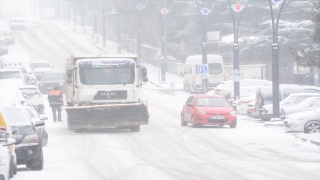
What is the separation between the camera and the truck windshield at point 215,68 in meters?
53.0

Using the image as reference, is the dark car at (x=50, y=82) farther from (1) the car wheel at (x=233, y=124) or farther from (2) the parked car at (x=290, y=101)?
(1) the car wheel at (x=233, y=124)

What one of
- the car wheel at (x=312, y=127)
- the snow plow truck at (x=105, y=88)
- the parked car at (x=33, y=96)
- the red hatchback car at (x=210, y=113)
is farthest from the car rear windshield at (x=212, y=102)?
the parked car at (x=33, y=96)

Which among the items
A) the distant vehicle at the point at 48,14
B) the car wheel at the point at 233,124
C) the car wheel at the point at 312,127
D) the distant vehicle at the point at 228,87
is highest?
the distant vehicle at the point at 48,14

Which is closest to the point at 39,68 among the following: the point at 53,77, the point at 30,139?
the point at 53,77

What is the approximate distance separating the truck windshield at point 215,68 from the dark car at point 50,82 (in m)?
10.0

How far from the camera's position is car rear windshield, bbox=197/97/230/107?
31906mm

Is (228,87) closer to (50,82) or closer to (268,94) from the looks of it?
(268,94)

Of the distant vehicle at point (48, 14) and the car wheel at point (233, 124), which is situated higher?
the distant vehicle at point (48, 14)

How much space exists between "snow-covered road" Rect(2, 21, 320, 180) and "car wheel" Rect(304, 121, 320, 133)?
61cm

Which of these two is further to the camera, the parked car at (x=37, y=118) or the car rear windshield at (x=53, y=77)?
the car rear windshield at (x=53, y=77)

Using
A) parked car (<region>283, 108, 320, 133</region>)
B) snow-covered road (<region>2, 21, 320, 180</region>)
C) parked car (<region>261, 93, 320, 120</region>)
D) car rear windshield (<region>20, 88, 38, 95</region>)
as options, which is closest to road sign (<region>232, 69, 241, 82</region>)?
snow-covered road (<region>2, 21, 320, 180</region>)

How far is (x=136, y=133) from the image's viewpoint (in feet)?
93.8

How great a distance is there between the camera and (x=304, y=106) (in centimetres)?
3089

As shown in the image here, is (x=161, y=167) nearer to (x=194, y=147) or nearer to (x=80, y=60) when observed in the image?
(x=194, y=147)
